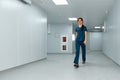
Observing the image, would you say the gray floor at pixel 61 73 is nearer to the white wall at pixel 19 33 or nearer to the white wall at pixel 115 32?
the white wall at pixel 19 33

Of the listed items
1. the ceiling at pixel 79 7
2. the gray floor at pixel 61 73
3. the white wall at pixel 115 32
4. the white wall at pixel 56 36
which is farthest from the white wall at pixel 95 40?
the gray floor at pixel 61 73

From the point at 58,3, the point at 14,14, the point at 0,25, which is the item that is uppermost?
the point at 58,3

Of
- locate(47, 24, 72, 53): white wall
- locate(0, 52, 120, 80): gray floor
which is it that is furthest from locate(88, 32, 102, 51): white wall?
locate(0, 52, 120, 80): gray floor

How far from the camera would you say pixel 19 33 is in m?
5.96

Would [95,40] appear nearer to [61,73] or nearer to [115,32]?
[115,32]

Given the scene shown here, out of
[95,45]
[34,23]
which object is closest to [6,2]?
[34,23]

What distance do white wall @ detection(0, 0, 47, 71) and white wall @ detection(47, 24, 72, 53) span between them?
21.5 feet

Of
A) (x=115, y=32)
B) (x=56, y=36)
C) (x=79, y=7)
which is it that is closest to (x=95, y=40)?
(x=56, y=36)

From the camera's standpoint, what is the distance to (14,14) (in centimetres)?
557

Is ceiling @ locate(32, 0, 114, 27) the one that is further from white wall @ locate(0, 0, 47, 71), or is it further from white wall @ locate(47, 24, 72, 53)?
white wall @ locate(47, 24, 72, 53)

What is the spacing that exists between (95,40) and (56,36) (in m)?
9.41

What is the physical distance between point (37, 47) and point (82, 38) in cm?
263

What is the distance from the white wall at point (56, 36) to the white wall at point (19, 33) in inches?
258

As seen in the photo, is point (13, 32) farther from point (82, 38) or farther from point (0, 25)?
point (82, 38)
